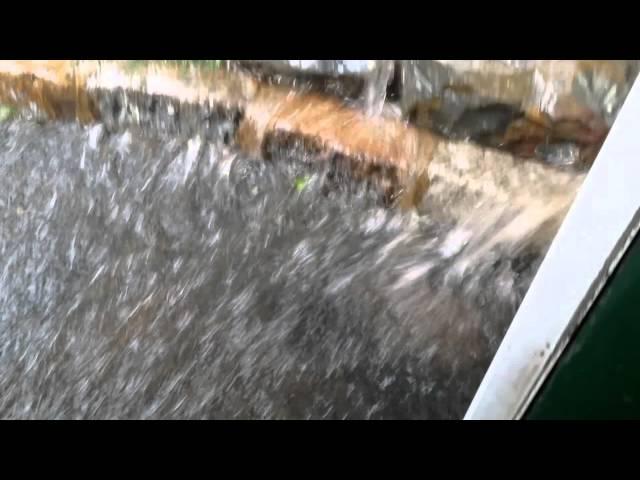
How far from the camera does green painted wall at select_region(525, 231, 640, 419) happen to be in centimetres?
64

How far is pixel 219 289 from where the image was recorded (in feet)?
2.39

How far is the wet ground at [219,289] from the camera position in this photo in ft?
2.20

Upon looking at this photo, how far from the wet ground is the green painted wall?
0.08 meters

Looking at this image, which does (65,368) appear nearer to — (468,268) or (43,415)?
(43,415)

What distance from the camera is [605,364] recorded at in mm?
681

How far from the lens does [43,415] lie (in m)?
0.79

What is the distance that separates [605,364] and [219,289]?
1.48 feet

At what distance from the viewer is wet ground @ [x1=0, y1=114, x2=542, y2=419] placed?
67 cm

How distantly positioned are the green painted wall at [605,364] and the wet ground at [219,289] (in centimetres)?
8

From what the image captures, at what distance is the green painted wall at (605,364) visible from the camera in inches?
25.2

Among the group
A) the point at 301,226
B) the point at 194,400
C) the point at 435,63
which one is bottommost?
the point at 194,400

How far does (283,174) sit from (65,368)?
1.25 ft
